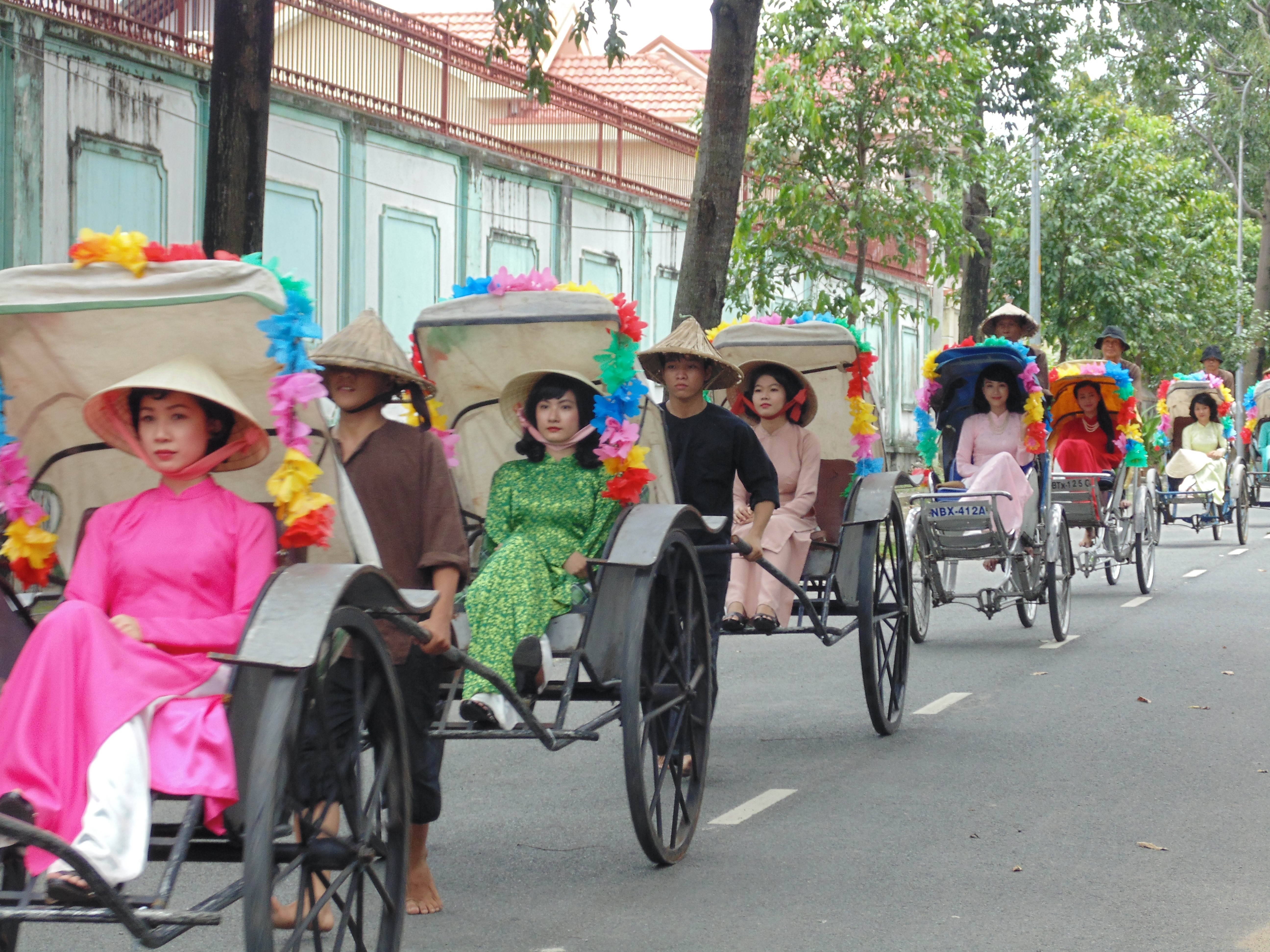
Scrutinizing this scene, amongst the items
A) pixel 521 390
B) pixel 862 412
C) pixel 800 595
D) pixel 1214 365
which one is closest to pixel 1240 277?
pixel 1214 365

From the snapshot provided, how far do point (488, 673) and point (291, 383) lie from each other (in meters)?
1.33

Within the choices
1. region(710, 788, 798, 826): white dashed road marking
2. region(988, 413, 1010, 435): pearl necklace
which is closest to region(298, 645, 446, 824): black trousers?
region(710, 788, 798, 826): white dashed road marking

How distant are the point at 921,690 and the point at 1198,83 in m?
41.5

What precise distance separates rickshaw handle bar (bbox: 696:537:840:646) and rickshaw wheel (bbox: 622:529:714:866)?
0.95 metres

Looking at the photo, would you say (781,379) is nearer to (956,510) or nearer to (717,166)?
(956,510)

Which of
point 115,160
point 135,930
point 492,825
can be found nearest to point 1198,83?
point 115,160

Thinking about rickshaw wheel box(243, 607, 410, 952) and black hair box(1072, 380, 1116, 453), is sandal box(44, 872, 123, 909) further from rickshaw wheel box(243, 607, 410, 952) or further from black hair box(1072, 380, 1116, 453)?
black hair box(1072, 380, 1116, 453)

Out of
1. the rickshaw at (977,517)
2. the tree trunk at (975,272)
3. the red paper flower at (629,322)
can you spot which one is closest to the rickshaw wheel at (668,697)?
the red paper flower at (629,322)

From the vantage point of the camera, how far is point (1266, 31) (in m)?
40.6

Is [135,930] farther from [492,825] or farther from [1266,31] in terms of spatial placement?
[1266,31]

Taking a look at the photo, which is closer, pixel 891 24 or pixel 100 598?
pixel 100 598

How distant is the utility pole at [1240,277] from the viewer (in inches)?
1513

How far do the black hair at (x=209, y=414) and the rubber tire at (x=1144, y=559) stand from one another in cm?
1175

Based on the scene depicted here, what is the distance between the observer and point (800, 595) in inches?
314
